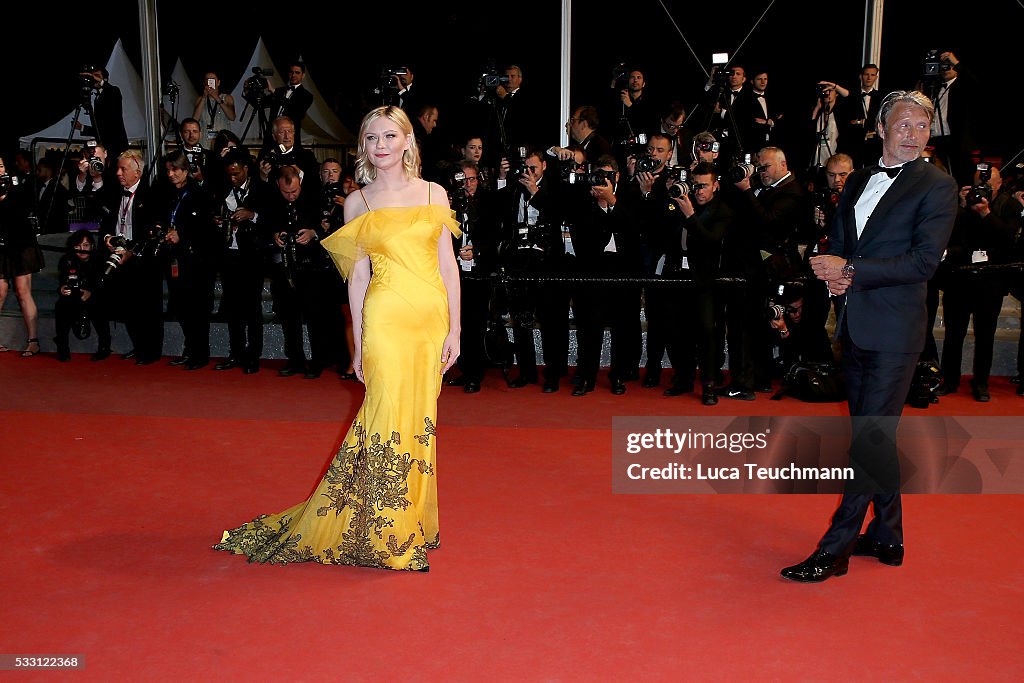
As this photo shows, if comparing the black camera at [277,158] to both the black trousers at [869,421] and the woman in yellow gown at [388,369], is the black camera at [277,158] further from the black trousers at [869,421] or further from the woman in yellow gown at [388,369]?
the black trousers at [869,421]

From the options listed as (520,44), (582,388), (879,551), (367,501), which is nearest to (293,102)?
(520,44)

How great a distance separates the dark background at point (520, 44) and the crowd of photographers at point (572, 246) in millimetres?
1082

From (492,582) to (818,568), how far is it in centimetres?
119

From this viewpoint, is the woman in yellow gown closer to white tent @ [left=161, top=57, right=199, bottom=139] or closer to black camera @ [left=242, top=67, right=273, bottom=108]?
black camera @ [left=242, top=67, right=273, bottom=108]

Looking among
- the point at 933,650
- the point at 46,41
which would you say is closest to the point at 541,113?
the point at 46,41

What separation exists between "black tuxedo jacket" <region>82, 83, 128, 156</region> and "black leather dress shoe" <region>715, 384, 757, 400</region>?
19.6 feet

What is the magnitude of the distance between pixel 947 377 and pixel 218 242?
5373 mm

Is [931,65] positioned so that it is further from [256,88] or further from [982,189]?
[256,88]

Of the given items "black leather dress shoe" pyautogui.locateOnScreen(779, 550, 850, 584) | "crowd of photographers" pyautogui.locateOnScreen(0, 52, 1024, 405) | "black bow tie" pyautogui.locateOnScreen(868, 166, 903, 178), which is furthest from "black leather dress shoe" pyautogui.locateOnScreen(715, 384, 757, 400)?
"black bow tie" pyautogui.locateOnScreen(868, 166, 903, 178)

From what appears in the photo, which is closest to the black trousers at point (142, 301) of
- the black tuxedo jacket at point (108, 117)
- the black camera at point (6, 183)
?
the black camera at point (6, 183)

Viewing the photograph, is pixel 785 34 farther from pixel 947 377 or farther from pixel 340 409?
pixel 340 409

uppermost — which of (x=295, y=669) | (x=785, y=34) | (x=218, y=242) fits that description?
(x=785, y=34)

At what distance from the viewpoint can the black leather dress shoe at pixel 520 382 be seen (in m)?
7.29

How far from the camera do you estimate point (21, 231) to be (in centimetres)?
860
